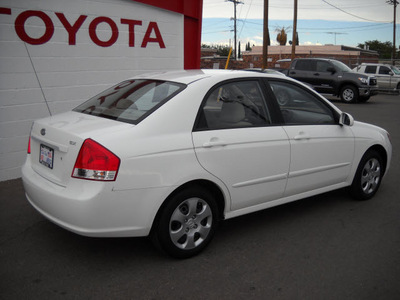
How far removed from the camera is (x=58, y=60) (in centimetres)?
631

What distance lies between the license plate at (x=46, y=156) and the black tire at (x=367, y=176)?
136 inches

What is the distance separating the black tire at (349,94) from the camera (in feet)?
60.8

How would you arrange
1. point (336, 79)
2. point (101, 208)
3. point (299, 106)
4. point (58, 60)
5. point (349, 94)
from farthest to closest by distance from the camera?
point (349, 94), point (336, 79), point (58, 60), point (299, 106), point (101, 208)

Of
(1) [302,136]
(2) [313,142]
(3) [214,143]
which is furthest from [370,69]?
(3) [214,143]

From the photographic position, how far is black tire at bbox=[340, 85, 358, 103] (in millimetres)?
18542

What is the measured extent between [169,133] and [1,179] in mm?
3581

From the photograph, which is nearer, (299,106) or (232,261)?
(232,261)

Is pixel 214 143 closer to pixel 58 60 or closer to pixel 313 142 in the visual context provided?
pixel 313 142

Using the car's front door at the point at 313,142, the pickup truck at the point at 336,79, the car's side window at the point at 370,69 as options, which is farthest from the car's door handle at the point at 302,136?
the car's side window at the point at 370,69

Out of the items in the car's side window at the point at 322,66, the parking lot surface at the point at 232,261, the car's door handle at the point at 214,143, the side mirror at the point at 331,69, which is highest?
the car's side window at the point at 322,66

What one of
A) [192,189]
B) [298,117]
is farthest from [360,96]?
[192,189]

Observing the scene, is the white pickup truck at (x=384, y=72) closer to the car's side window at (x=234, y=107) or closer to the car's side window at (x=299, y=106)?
the car's side window at (x=299, y=106)

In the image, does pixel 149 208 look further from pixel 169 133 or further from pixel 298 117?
pixel 298 117

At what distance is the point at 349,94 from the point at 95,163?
1757cm
